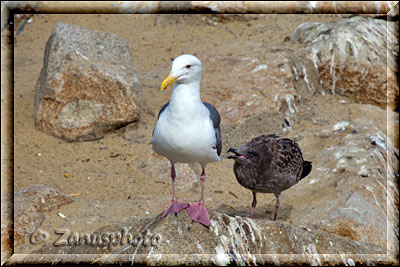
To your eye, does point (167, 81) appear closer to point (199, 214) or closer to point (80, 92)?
point (199, 214)

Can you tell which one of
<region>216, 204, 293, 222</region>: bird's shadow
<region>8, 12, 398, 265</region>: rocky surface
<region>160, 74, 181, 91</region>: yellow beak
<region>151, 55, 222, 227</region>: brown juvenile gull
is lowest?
<region>216, 204, 293, 222</region>: bird's shadow

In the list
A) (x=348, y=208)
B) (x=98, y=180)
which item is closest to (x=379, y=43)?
(x=348, y=208)

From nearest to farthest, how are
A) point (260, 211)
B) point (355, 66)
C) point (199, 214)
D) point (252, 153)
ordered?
point (199, 214)
point (252, 153)
point (260, 211)
point (355, 66)

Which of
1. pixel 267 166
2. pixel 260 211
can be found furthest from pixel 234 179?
pixel 267 166

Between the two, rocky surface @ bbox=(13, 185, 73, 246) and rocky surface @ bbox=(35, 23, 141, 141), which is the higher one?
rocky surface @ bbox=(35, 23, 141, 141)

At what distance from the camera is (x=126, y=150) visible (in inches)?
346

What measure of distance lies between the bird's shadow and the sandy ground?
0.03 m

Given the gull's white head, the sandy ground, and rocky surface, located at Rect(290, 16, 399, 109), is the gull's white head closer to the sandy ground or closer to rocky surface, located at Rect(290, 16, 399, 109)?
the sandy ground

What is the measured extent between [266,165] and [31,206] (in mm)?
3225

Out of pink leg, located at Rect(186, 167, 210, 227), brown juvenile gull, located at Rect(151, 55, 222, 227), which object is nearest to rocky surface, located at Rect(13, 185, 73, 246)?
brown juvenile gull, located at Rect(151, 55, 222, 227)

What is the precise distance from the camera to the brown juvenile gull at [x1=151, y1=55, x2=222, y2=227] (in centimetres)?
496

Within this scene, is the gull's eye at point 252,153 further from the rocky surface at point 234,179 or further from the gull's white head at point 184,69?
the gull's white head at point 184,69

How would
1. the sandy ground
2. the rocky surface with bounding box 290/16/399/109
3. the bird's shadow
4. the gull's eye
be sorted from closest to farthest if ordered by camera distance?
1. the gull's eye
2. the bird's shadow
3. the sandy ground
4. the rocky surface with bounding box 290/16/399/109

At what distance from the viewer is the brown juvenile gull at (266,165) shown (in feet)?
20.6
